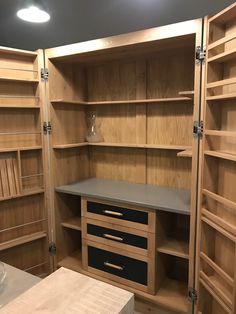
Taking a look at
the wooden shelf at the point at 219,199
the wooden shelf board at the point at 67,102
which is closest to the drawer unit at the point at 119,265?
the wooden shelf at the point at 219,199

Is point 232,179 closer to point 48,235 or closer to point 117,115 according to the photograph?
point 117,115

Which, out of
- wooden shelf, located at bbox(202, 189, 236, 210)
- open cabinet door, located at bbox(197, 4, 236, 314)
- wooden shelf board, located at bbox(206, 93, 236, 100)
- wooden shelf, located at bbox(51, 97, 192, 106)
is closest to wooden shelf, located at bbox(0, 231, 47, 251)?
wooden shelf, located at bbox(51, 97, 192, 106)

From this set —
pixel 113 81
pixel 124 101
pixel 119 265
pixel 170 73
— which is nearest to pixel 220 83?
pixel 170 73

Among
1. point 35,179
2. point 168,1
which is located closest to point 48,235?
point 35,179

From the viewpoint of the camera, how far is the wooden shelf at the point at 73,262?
2516 millimetres

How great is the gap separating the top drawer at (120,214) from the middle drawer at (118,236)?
0.04 meters

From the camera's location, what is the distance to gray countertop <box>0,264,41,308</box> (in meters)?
1.04

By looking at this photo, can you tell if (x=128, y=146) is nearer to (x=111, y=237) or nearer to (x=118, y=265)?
(x=111, y=237)

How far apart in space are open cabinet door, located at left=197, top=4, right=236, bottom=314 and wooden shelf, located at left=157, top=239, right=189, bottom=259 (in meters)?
0.21

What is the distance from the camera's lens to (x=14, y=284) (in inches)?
43.8

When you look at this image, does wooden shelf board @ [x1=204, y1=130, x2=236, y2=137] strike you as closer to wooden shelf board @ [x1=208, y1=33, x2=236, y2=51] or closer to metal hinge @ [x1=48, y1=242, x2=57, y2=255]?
wooden shelf board @ [x1=208, y1=33, x2=236, y2=51]

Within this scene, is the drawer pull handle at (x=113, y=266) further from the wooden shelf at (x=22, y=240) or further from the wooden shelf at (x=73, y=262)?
the wooden shelf at (x=22, y=240)

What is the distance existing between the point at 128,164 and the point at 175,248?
0.95 m

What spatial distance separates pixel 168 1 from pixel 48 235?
2461mm
